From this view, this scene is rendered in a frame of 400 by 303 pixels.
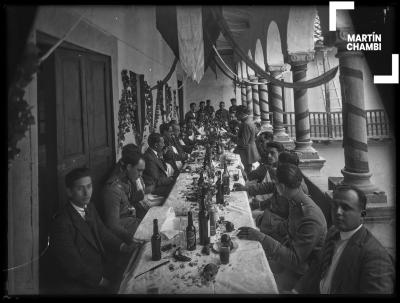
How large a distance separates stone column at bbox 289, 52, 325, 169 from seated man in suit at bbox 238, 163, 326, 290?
298cm

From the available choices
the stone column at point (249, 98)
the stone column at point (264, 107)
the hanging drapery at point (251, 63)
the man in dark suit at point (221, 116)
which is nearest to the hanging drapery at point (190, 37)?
the hanging drapery at point (251, 63)

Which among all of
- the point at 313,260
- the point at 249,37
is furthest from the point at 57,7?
the point at 249,37

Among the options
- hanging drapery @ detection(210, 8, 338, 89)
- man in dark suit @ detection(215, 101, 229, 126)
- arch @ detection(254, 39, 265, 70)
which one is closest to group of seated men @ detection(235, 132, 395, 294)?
hanging drapery @ detection(210, 8, 338, 89)

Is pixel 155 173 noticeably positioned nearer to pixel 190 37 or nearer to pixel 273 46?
pixel 190 37

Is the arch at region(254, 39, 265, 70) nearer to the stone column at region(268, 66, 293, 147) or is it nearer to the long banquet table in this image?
the stone column at region(268, 66, 293, 147)

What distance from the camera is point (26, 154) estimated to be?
2.28 m

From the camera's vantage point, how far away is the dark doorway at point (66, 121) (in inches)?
104

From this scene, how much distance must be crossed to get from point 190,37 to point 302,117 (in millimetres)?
3370

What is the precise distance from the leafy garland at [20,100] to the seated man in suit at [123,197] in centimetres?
101

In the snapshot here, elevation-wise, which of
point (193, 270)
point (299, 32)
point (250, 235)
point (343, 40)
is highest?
point (299, 32)

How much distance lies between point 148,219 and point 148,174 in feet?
5.58

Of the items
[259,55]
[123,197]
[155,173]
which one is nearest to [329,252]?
[123,197]

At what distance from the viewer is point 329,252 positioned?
82.7 inches

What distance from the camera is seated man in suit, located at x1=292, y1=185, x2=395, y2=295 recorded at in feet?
5.81
